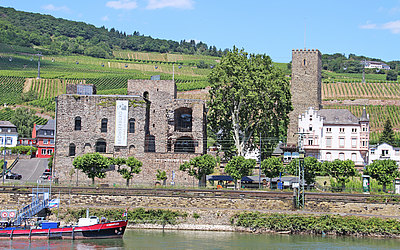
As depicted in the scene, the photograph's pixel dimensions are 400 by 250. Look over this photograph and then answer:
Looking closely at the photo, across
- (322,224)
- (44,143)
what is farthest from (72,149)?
(44,143)

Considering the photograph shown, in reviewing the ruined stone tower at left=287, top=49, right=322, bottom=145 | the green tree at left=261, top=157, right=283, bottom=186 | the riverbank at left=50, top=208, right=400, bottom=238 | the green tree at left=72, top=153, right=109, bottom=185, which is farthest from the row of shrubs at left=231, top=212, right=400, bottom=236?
the ruined stone tower at left=287, top=49, right=322, bottom=145

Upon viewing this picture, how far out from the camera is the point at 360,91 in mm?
133750

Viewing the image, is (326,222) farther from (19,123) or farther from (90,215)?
(19,123)

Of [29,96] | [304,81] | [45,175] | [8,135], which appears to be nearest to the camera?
[45,175]

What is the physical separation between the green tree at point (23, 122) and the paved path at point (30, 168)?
23897mm

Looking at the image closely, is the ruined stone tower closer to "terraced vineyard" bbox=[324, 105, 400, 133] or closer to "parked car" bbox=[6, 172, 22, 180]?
"terraced vineyard" bbox=[324, 105, 400, 133]

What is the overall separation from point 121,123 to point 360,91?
85.9 meters

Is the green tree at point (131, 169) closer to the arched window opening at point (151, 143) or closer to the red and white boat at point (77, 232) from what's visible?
the arched window opening at point (151, 143)

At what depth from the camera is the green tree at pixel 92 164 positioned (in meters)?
55.3

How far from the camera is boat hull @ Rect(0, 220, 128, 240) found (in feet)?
142

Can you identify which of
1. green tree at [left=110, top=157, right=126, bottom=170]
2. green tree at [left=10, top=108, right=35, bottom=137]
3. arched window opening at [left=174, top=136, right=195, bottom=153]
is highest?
green tree at [left=10, top=108, right=35, bottom=137]

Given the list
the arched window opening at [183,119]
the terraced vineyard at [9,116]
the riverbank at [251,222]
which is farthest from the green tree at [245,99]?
the terraced vineyard at [9,116]

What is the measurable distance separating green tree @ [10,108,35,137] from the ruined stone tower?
169ft

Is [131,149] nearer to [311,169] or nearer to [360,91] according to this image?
[311,169]
